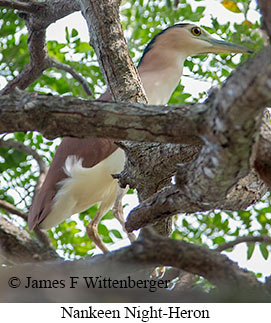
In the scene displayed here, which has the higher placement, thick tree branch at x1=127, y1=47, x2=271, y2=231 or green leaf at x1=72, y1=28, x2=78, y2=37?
green leaf at x1=72, y1=28, x2=78, y2=37

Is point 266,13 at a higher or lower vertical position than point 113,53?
lower

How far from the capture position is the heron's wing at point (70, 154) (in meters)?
3.73

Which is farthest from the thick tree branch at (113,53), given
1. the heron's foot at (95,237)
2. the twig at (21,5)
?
the heron's foot at (95,237)

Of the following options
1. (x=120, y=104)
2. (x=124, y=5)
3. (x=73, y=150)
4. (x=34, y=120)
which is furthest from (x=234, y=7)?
(x=73, y=150)

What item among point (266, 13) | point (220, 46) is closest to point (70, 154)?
point (220, 46)

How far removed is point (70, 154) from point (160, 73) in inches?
33.6

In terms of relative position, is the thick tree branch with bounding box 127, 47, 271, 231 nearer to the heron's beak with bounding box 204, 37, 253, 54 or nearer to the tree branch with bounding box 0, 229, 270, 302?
the tree branch with bounding box 0, 229, 270, 302

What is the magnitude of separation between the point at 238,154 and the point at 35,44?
2.16 metres

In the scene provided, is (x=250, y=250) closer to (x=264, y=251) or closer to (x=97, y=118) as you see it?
(x=264, y=251)

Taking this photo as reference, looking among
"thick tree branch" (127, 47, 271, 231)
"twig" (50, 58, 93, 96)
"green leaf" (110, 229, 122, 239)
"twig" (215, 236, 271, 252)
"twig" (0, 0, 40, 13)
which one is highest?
"twig" (50, 58, 93, 96)

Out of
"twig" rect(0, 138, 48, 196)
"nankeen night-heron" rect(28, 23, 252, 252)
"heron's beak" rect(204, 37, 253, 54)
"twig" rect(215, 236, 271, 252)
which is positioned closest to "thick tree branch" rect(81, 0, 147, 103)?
"twig" rect(215, 236, 271, 252)

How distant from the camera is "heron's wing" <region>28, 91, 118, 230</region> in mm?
3732

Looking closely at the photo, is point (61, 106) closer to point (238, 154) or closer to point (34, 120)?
point (34, 120)

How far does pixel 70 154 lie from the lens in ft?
12.7
